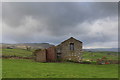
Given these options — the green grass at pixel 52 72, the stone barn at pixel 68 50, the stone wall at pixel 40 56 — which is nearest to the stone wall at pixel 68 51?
the stone barn at pixel 68 50

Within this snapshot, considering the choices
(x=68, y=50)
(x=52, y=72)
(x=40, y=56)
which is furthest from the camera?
(x=68, y=50)

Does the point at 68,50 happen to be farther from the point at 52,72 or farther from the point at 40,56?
the point at 52,72

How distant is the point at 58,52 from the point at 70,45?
4836 millimetres

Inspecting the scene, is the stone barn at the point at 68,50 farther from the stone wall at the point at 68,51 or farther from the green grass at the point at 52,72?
the green grass at the point at 52,72

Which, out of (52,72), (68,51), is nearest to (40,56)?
(68,51)

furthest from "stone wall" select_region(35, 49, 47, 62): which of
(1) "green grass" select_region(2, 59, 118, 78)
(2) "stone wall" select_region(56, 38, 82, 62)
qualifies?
(1) "green grass" select_region(2, 59, 118, 78)

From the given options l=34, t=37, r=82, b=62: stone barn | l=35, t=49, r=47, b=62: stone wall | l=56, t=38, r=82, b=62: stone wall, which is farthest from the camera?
l=56, t=38, r=82, b=62: stone wall

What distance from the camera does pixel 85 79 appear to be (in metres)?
21.9

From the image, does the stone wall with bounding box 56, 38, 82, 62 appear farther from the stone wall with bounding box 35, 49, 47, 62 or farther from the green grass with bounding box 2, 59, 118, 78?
the green grass with bounding box 2, 59, 118, 78

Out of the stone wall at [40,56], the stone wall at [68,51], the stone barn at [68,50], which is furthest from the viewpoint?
the stone wall at [68,51]

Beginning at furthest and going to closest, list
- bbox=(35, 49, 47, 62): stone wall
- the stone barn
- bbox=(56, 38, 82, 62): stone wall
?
bbox=(56, 38, 82, 62): stone wall < the stone barn < bbox=(35, 49, 47, 62): stone wall

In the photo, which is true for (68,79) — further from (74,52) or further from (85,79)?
(74,52)

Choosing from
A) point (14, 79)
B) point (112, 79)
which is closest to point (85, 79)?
point (112, 79)

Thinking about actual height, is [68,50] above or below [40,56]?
above
